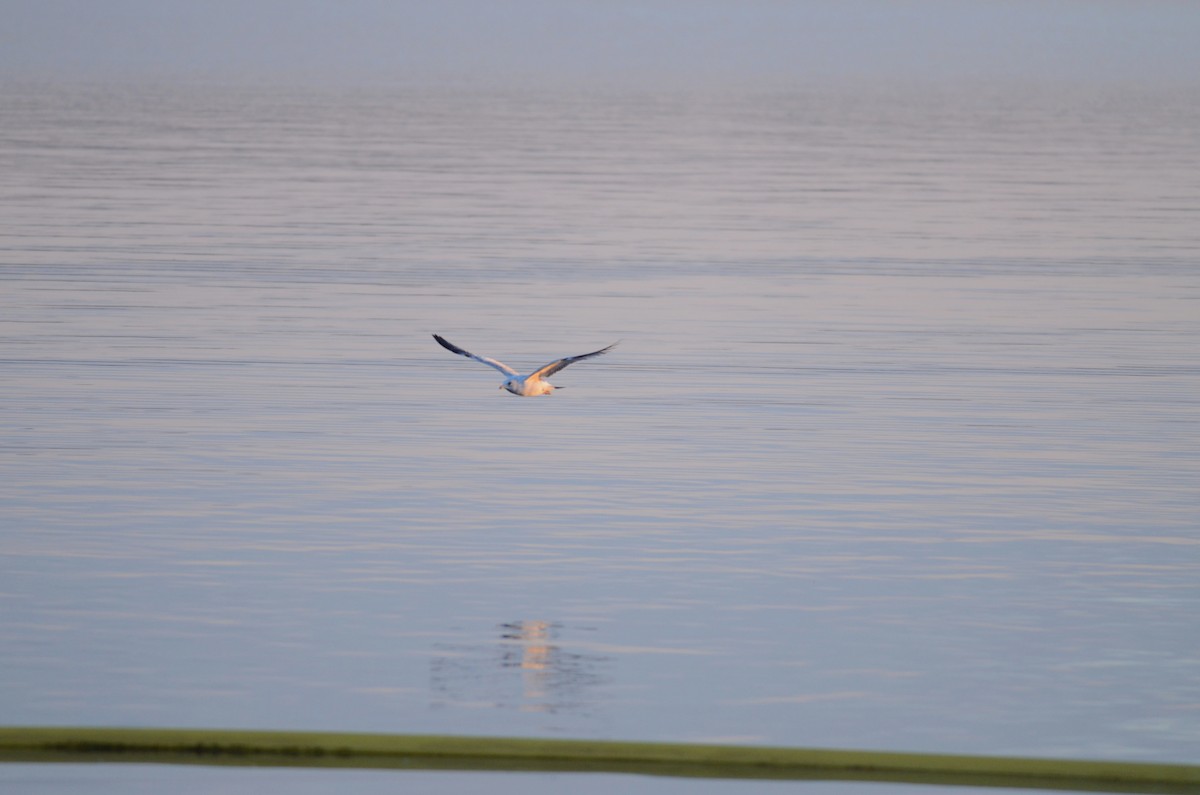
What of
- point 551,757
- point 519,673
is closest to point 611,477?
point 519,673

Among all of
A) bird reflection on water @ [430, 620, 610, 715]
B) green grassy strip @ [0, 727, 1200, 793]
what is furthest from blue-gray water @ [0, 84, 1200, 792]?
green grassy strip @ [0, 727, 1200, 793]

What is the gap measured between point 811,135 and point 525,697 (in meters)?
78.9

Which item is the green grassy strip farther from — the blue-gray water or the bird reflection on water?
the bird reflection on water

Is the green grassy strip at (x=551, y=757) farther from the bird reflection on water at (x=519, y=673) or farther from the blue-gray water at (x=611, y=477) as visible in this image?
the bird reflection on water at (x=519, y=673)

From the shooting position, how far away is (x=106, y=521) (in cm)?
1784

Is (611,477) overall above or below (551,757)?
above

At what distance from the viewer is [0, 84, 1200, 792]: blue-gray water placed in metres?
13.3

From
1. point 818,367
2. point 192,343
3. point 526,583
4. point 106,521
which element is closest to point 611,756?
point 526,583

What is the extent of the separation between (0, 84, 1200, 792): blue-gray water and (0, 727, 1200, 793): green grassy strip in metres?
0.82

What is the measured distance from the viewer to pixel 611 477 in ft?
65.2

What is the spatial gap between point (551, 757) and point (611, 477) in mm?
8502

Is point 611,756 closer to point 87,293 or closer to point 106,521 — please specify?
point 106,521

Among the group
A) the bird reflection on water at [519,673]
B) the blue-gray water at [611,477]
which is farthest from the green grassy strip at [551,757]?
the bird reflection on water at [519,673]

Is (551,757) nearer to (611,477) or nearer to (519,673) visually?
(519,673)
